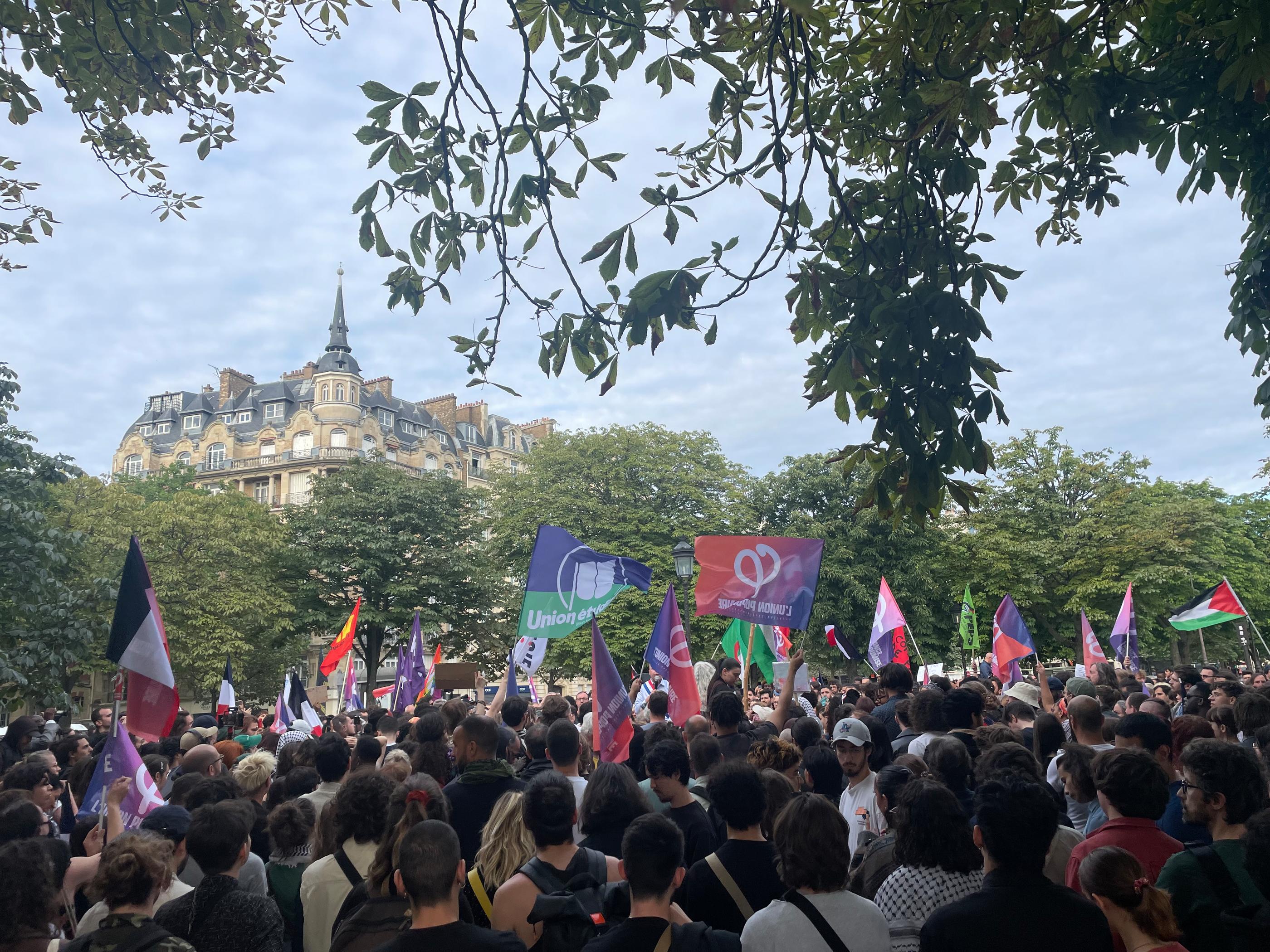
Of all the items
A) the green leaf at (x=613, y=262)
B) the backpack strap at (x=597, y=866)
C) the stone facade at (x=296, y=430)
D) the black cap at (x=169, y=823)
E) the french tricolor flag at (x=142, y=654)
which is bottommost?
the backpack strap at (x=597, y=866)

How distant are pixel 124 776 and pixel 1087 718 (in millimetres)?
6342

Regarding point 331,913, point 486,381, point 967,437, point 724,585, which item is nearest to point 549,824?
point 331,913

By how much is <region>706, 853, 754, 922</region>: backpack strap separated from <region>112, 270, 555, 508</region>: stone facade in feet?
212

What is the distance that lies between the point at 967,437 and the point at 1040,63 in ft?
9.06

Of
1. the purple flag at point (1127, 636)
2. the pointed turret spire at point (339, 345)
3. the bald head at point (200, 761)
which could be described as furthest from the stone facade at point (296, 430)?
the bald head at point (200, 761)

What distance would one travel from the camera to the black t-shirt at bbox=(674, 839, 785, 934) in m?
4.23

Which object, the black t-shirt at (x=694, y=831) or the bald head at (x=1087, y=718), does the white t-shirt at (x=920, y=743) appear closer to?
the bald head at (x=1087, y=718)

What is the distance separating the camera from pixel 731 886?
423 cm

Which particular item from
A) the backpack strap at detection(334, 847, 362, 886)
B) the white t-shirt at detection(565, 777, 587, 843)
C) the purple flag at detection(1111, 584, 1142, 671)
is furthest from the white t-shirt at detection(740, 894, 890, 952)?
the purple flag at detection(1111, 584, 1142, 671)

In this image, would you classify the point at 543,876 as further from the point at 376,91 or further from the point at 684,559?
the point at 684,559

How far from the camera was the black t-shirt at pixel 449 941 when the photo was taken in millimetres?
3365

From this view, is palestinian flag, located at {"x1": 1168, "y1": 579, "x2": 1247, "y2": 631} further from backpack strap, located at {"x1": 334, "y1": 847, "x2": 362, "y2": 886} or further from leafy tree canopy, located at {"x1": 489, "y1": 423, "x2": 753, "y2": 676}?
leafy tree canopy, located at {"x1": 489, "y1": 423, "x2": 753, "y2": 676}

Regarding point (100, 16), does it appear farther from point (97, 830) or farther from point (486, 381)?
point (97, 830)

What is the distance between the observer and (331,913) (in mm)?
4746
